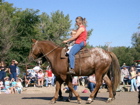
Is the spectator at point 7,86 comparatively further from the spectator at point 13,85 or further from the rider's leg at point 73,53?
the rider's leg at point 73,53

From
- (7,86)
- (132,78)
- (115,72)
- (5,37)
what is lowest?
(7,86)

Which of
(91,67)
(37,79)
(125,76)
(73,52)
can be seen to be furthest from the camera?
(37,79)

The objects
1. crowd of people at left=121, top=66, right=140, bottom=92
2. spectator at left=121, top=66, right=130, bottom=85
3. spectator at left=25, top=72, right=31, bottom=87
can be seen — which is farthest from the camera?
spectator at left=25, top=72, right=31, bottom=87

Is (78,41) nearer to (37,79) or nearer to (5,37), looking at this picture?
(37,79)

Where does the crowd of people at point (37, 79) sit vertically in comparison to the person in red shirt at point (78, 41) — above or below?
below

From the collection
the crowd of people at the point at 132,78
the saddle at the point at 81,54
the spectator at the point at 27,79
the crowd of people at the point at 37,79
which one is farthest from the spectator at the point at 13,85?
the saddle at the point at 81,54

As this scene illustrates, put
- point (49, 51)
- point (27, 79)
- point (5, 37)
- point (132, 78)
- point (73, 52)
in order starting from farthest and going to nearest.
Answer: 1. point (5, 37)
2. point (27, 79)
3. point (132, 78)
4. point (49, 51)
5. point (73, 52)

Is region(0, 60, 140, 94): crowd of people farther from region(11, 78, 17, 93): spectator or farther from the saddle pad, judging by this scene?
the saddle pad

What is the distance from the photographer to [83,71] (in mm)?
10883

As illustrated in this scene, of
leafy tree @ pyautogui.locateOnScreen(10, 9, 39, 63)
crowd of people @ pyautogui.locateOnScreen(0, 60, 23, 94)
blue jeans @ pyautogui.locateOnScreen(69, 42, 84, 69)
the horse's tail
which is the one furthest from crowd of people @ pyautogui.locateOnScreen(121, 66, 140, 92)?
leafy tree @ pyautogui.locateOnScreen(10, 9, 39, 63)

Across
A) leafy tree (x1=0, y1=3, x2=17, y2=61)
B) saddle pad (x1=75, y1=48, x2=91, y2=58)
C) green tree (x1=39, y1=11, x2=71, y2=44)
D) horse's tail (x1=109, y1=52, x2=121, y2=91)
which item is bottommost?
horse's tail (x1=109, y1=52, x2=121, y2=91)

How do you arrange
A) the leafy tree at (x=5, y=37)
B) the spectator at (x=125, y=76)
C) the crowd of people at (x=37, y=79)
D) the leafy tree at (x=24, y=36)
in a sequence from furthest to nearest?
1. the leafy tree at (x=24, y=36)
2. the leafy tree at (x=5, y=37)
3. the spectator at (x=125, y=76)
4. the crowd of people at (x=37, y=79)

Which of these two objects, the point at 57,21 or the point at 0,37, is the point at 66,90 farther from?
the point at 57,21

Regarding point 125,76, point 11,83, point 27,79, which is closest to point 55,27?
point 27,79
